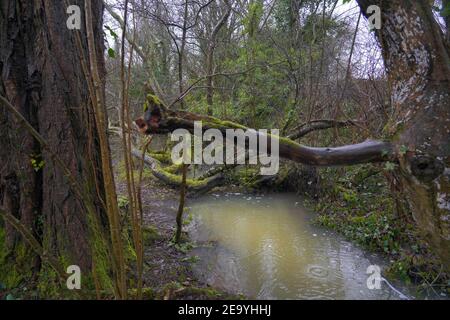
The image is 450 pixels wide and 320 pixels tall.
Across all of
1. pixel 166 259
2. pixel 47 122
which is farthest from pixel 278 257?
pixel 47 122

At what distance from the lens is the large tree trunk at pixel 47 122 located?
2.67 metres

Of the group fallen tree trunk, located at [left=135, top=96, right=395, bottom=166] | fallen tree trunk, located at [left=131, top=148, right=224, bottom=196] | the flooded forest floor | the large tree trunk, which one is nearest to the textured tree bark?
fallen tree trunk, located at [left=135, top=96, right=395, bottom=166]

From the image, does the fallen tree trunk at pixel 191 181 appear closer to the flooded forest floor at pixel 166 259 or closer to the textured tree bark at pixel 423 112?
the flooded forest floor at pixel 166 259

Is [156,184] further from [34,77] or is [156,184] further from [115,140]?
[34,77]

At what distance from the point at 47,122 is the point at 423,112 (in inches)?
133

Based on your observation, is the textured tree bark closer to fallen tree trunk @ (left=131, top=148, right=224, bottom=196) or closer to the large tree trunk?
the large tree trunk

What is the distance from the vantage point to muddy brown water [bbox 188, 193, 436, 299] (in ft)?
12.6

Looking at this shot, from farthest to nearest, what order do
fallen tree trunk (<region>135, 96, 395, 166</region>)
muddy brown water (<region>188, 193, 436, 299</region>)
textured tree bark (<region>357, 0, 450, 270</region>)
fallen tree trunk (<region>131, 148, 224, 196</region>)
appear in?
1. fallen tree trunk (<region>131, 148, 224, 196</region>)
2. muddy brown water (<region>188, 193, 436, 299</region>)
3. fallen tree trunk (<region>135, 96, 395, 166</region>)
4. textured tree bark (<region>357, 0, 450, 270</region>)

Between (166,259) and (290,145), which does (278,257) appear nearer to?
(166,259)

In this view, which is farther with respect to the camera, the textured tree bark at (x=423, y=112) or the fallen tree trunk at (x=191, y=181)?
the fallen tree trunk at (x=191, y=181)

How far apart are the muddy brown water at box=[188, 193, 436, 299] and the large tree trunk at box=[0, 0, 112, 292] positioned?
197 cm

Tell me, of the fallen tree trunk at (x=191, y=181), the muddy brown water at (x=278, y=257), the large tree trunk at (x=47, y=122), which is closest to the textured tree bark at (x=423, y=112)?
the muddy brown water at (x=278, y=257)

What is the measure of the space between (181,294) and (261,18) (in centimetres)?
990

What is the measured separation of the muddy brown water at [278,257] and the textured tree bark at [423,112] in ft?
4.76
